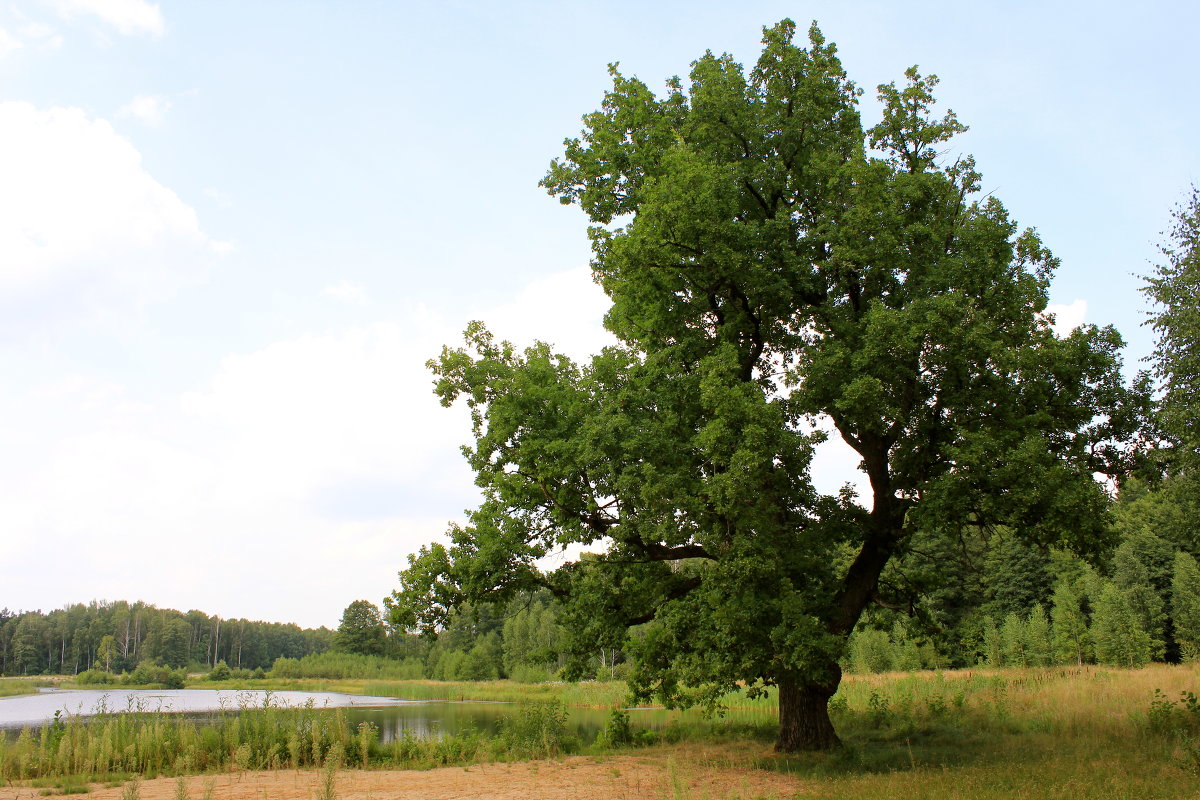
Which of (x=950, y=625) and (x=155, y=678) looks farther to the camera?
(x=155, y=678)

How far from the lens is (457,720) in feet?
106

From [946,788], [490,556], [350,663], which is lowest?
[350,663]

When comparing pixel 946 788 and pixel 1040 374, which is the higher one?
pixel 1040 374

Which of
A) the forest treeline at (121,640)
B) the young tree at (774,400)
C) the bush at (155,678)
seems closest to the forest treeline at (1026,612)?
the young tree at (774,400)

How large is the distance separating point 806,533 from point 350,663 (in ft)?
253

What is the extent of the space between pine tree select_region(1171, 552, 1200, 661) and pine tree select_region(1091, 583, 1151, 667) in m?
2.27

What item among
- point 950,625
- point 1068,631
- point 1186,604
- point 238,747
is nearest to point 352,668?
point 950,625

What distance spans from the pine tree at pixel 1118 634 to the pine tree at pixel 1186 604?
89.3 inches

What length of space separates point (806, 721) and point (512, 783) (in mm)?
6139

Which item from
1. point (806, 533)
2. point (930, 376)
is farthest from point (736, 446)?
point (930, 376)

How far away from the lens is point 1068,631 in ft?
141

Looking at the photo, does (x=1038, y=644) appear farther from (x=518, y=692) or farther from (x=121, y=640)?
(x=121, y=640)

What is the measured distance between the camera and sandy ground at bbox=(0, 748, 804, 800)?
10688 millimetres

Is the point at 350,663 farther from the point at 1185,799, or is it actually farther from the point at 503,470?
the point at 1185,799
